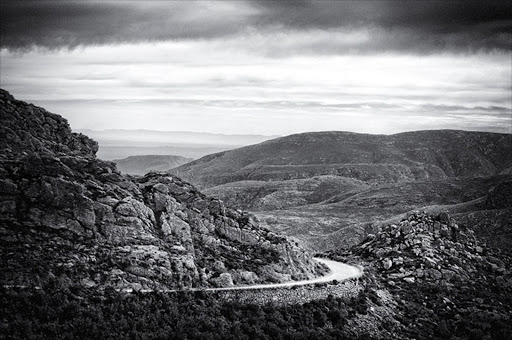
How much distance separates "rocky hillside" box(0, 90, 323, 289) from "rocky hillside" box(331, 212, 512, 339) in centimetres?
943

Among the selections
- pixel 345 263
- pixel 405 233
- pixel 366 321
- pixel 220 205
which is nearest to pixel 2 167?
pixel 220 205

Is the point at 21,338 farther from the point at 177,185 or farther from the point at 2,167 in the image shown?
the point at 177,185

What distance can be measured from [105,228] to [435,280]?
1473 inches

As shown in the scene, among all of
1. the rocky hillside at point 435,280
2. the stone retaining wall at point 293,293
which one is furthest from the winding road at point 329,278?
the rocky hillside at point 435,280

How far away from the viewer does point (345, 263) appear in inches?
2985

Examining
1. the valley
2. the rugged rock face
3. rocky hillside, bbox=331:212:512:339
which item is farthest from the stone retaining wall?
the rugged rock face

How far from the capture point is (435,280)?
69438 millimetres

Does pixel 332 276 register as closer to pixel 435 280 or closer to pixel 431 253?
pixel 435 280

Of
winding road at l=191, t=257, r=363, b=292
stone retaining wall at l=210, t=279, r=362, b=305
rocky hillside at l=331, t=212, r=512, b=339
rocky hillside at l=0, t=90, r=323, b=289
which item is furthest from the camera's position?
rocky hillside at l=331, t=212, r=512, b=339

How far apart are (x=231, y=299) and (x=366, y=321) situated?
44.3 ft

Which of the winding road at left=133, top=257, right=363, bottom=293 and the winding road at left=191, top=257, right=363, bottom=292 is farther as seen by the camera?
the winding road at left=191, top=257, right=363, bottom=292

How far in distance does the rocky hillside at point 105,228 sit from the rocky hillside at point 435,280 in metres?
9.43

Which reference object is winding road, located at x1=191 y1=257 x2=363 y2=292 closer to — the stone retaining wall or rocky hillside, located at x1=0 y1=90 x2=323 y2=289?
the stone retaining wall

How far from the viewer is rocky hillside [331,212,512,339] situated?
197ft
